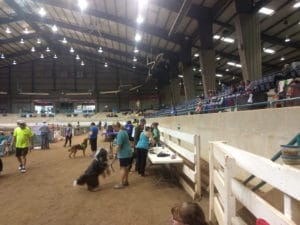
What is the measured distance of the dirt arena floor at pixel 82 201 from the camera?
4.97 metres

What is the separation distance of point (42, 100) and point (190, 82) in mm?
34287

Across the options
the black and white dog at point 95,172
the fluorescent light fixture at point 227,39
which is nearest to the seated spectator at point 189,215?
the black and white dog at point 95,172

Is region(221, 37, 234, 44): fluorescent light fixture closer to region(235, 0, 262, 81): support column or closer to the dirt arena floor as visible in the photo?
region(235, 0, 262, 81): support column

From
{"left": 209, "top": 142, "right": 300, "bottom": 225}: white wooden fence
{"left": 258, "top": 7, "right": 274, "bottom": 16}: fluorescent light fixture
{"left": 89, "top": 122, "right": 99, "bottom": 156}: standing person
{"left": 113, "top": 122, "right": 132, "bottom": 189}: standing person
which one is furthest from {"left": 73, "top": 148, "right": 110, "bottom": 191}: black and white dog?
{"left": 258, "top": 7, "right": 274, "bottom": 16}: fluorescent light fixture

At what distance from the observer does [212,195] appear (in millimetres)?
4176

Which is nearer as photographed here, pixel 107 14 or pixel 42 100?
pixel 107 14

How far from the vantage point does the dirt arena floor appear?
16.3ft

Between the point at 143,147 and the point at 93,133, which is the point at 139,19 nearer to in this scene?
the point at 93,133

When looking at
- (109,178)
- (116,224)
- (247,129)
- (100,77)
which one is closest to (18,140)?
(109,178)

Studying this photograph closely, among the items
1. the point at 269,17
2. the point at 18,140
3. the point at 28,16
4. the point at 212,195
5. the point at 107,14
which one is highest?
the point at 28,16

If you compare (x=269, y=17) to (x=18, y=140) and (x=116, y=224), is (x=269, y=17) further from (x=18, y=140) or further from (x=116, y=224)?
(x=116, y=224)

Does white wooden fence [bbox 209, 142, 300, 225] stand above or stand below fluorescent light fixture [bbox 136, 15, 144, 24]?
below

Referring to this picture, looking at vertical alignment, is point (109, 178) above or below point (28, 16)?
below

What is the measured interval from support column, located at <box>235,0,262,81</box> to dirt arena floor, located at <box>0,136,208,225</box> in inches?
266
